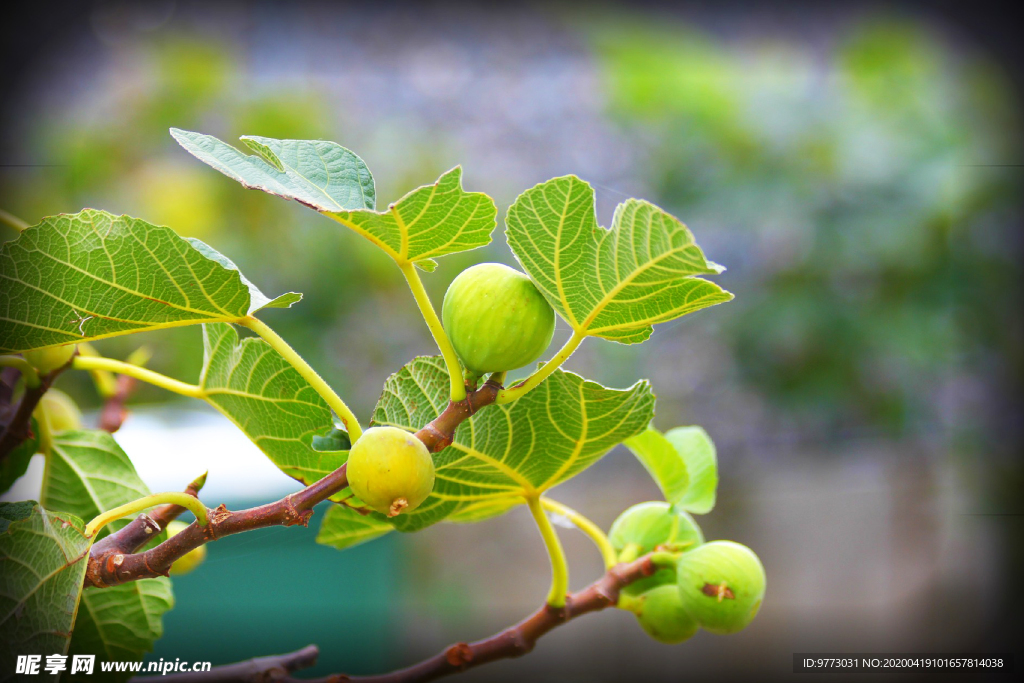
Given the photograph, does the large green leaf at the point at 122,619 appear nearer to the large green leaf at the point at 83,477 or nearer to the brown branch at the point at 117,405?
the large green leaf at the point at 83,477

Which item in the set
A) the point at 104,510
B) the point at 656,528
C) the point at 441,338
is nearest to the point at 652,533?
the point at 656,528

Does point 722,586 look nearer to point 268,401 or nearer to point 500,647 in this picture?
point 500,647

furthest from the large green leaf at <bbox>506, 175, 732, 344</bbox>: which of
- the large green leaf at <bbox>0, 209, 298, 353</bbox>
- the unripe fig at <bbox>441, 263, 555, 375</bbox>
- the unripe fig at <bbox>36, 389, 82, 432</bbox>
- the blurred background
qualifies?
the blurred background

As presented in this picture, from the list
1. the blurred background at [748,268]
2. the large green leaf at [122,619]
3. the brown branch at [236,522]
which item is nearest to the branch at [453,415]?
the brown branch at [236,522]

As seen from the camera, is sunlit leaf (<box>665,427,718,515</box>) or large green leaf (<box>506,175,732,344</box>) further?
sunlit leaf (<box>665,427,718,515</box>)

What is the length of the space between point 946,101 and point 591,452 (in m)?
2.67

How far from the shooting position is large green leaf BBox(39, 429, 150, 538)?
0.44 meters

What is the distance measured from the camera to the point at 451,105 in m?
2.66

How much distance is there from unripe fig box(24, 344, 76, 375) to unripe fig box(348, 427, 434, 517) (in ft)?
0.68

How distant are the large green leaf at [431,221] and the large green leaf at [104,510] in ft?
0.78

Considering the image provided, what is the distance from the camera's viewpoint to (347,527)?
0.44 m

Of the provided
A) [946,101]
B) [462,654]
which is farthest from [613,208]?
[946,101]

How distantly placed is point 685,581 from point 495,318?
0.64 feet

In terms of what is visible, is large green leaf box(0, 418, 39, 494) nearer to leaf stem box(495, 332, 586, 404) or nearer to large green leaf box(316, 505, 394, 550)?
large green leaf box(316, 505, 394, 550)
